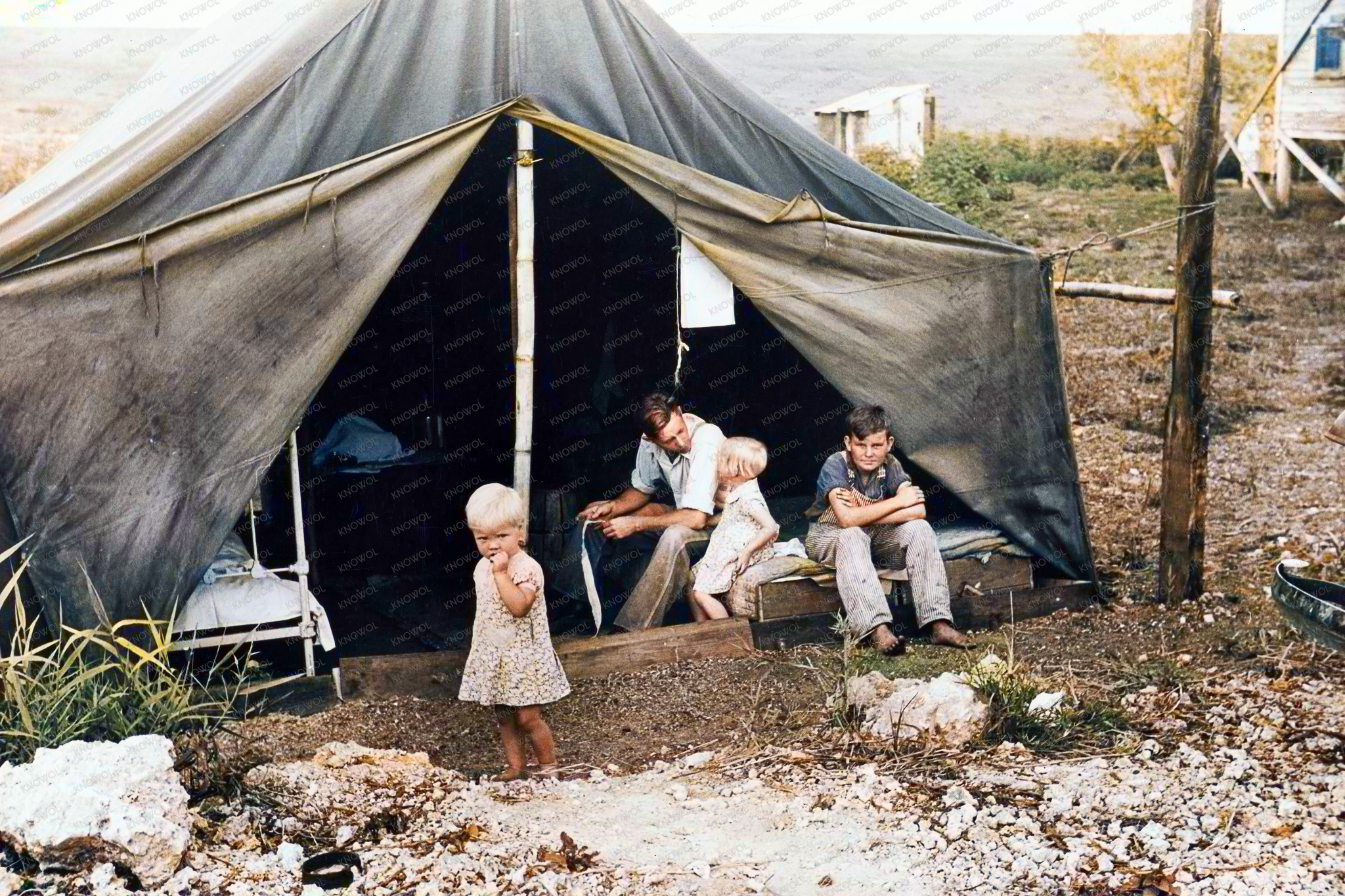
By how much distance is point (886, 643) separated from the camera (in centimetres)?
525

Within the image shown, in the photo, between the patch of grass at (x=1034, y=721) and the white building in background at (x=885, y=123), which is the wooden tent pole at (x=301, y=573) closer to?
the patch of grass at (x=1034, y=721)

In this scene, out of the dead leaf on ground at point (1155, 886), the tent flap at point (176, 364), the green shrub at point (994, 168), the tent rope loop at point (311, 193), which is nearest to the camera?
the dead leaf on ground at point (1155, 886)

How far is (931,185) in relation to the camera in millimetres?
14281

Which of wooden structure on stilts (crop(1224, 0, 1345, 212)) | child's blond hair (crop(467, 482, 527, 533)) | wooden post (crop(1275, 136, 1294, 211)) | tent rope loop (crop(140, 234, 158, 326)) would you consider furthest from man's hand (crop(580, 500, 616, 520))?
wooden post (crop(1275, 136, 1294, 211))

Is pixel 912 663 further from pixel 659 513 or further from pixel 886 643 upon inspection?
pixel 659 513

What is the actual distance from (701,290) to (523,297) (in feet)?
2.44

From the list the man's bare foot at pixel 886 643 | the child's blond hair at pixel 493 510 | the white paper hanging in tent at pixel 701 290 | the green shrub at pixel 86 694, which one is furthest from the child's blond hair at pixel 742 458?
the green shrub at pixel 86 694

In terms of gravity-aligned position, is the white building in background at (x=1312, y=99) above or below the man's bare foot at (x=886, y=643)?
above

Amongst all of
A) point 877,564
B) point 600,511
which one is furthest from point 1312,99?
point 600,511

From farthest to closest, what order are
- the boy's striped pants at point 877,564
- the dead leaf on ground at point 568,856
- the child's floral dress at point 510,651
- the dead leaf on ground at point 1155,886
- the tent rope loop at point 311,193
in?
the boy's striped pants at point 877,564 → the tent rope loop at point 311,193 → the child's floral dress at point 510,651 → the dead leaf on ground at point 568,856 → the dead leaf on ground at point 1155,886

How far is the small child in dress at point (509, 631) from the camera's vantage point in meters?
4.05

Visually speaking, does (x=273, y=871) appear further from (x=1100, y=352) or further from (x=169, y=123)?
(x=1100, y=352)

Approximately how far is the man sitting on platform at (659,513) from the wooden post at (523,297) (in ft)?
1.94

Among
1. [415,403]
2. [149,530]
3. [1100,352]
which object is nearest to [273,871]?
[149,530]
